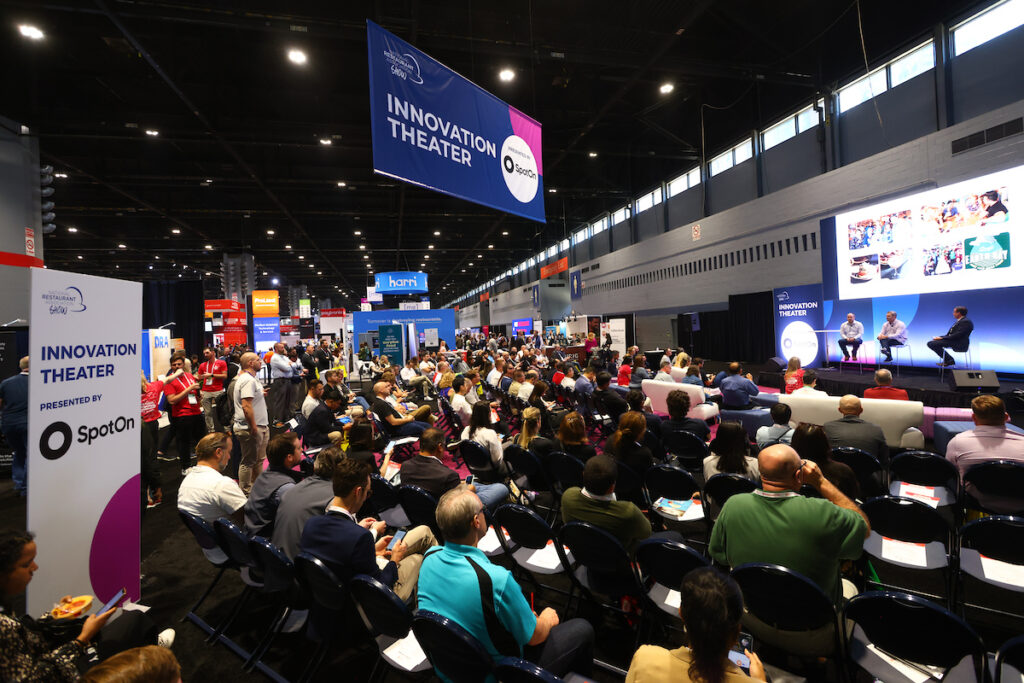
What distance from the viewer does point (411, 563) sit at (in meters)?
2.48

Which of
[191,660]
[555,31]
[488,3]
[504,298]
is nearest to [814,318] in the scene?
[555,31]

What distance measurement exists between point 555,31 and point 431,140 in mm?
6423

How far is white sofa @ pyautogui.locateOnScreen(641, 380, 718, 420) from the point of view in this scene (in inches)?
264

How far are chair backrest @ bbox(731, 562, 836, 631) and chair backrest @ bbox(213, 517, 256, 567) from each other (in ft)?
8.32

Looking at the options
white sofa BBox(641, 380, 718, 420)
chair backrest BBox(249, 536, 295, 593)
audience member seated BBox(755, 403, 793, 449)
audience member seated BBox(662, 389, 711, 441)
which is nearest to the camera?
chair backrest BBox(249, 536, 295, 593)

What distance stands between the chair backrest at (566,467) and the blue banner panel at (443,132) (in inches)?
94.8

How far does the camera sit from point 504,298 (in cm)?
3766

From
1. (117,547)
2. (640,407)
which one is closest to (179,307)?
(117,547)

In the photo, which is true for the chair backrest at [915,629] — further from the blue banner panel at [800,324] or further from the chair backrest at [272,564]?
the blue banner panel at [800,324]

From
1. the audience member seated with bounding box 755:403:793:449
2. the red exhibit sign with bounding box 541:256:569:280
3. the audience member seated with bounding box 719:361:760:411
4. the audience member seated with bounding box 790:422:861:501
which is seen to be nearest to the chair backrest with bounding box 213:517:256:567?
the audience member seated with bounding box 790:422:861:501

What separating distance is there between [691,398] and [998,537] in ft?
16.1

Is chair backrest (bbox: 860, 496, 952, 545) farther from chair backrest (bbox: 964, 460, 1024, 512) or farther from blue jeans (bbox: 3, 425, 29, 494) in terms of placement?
blue jeans (bbox: 3, 425, 29, 494)

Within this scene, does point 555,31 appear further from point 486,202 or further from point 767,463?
point 767,463

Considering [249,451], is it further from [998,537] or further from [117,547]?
[998,537]
